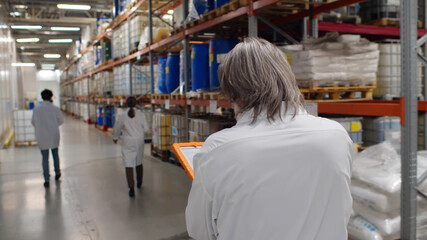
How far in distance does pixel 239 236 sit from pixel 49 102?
21.7 feet

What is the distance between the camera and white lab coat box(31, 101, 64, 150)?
689 cm

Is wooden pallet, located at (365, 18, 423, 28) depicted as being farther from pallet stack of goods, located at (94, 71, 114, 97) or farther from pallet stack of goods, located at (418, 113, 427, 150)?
pallet stack of goods, located at (94, 71, 114, 97)

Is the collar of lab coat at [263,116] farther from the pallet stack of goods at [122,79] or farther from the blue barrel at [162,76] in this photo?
the pallet stack of goods at [122,79]

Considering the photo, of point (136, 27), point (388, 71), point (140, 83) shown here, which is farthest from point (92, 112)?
point (388, 71)

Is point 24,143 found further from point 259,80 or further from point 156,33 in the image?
point 259,80

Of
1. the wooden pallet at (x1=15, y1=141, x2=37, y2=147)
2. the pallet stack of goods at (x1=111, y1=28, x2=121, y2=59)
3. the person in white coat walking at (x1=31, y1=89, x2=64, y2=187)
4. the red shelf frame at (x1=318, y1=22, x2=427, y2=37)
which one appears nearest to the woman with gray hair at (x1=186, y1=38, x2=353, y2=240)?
the red shelf frame at (x1=318, y1=22, x2=427, y2=37)

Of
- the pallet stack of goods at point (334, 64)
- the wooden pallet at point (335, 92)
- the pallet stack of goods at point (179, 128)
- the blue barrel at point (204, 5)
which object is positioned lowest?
the pallet stack of goods at point (179, 128)

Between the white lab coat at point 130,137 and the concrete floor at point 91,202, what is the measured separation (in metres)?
0.58

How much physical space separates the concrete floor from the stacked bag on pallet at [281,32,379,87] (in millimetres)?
2383

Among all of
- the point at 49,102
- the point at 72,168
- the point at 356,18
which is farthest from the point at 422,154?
the point at 72,168

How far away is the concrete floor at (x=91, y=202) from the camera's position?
4.63 meters

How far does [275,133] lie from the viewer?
134cm

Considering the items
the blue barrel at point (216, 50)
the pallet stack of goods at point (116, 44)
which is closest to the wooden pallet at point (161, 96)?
the blue barrel at point (216, 50)

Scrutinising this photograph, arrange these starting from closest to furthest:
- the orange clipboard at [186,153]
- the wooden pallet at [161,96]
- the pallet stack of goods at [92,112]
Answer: the orange clipboard at [186,153]
the wooden pallet at [161,96]
the pallet stack of goods at [92,112]
